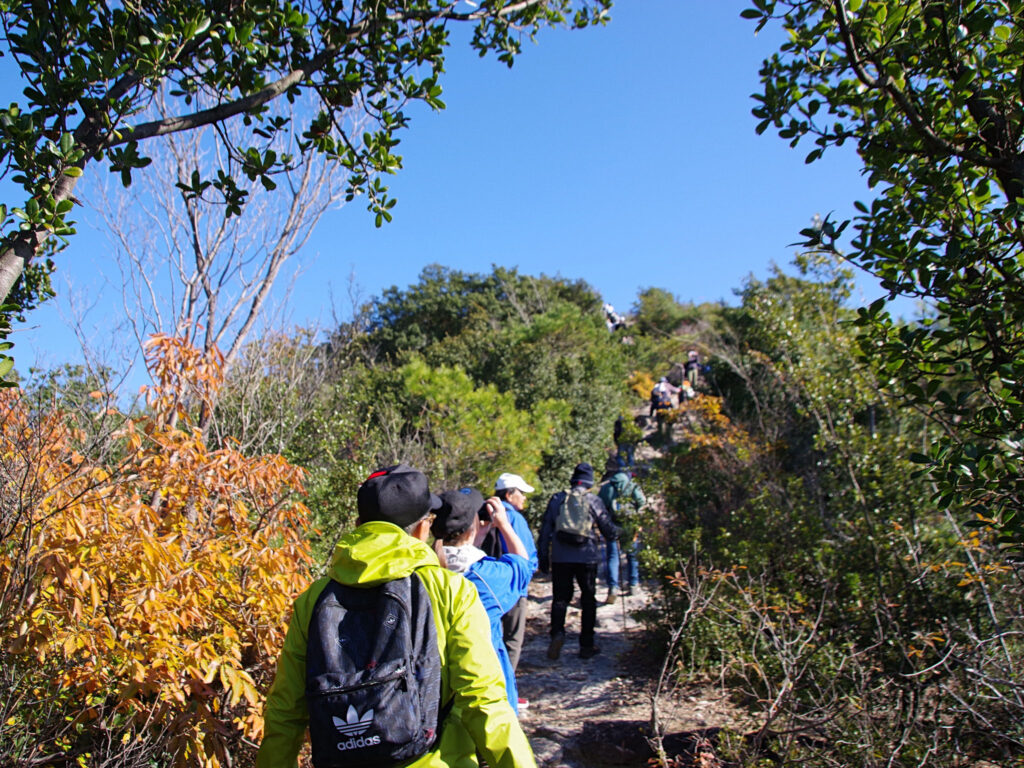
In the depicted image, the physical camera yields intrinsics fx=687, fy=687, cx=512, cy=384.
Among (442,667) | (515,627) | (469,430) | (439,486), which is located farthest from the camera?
(469,430)

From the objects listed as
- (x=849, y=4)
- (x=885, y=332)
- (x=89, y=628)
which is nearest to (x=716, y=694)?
(x=885, y=332)

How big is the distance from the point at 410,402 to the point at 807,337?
18.4 feet

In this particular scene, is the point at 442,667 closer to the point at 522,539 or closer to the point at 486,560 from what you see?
the point at 486,560

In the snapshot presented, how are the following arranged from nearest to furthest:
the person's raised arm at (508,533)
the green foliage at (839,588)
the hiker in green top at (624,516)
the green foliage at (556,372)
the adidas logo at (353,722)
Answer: the adidas logo at (353,722) → the person's raised arm at (508,533) → the green foliage at (839,588) → the hiker in green top at (624,516) → the green foliage at (556,372)

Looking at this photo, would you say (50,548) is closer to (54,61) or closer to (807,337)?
(54,61)

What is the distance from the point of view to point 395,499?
6.73 ft

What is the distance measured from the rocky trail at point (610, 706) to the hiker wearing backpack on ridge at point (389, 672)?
1916 millimetres

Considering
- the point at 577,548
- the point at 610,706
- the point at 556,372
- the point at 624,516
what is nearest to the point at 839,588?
the point at 610,706

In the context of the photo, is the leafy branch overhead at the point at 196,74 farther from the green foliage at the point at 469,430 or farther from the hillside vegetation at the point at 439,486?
the green foliage at the point at 469,430

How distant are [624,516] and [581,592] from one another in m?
1.32

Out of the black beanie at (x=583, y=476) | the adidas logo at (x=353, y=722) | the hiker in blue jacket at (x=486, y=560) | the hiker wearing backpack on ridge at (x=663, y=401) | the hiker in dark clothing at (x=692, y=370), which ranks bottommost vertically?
the adidas logo at (x=353, y=722)

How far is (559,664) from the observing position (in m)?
5.94

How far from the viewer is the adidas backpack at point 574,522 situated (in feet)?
18.8

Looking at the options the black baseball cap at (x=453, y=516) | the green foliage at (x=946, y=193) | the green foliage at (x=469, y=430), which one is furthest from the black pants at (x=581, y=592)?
the green foliage at (x=946, y=193)
